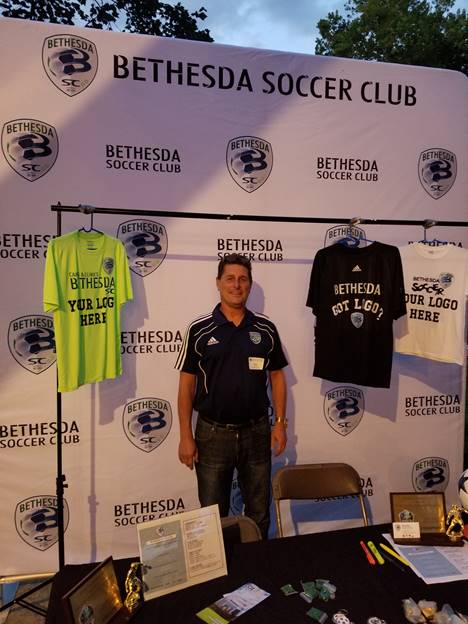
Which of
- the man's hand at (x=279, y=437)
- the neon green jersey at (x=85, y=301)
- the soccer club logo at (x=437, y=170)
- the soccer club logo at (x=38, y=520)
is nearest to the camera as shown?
the neon green jersey at (x=85, y=301)

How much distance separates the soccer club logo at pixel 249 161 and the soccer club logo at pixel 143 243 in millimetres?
682

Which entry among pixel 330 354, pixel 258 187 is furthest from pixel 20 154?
pixel 330 354

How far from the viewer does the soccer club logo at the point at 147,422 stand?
3285mm

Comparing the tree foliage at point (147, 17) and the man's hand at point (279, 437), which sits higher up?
the tree foliage at point (147, 17)

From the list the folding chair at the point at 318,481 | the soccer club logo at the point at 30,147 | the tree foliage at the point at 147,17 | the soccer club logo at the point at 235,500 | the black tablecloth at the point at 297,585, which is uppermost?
the tree foliage at the point at 147,17

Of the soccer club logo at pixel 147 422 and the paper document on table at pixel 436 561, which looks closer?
the paper document on table at pixel 436 561

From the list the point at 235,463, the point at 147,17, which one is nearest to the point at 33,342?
the point at 235,463

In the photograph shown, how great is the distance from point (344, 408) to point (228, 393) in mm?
1333

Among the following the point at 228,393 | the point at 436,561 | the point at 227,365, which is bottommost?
the point at 436,561

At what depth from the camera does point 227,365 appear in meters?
2.73

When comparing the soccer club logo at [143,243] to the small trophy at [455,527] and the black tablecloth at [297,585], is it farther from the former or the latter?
the small trophy at [455,527]

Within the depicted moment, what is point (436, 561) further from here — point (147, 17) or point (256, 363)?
point (147, 17)

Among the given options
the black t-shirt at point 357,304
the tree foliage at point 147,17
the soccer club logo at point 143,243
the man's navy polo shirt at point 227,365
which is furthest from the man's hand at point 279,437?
the tree foliage at point 147,17

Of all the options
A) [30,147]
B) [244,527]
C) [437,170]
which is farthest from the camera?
[437,170]
